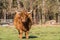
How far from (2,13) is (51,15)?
11.1 meters

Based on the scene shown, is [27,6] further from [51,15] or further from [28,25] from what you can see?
[28,25]

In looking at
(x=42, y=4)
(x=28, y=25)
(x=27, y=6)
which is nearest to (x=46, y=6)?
(x=42, y=4)

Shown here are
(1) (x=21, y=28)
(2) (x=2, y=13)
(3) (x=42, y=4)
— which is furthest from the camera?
(2) (x=2, y=13)

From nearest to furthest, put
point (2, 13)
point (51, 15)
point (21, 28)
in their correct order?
point (21, 28)
point (51, 15)
point (2, 13)

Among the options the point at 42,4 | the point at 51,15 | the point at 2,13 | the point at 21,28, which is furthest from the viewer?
the point at 2,13

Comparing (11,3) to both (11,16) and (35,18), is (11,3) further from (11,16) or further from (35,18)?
(35,18)

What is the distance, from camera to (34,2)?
44000 millimetres

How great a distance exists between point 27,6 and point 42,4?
2.83 meters

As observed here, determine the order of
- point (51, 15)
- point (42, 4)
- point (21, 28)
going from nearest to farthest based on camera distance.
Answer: point (21, 28), point (42, 4), point (51, 15)

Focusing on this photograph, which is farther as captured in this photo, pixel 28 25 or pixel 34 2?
pixel 34 2

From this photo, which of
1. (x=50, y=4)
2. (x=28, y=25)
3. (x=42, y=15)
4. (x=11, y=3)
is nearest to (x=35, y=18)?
(x=42, y=15)

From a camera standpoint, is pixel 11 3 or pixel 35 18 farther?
pixel 11 3

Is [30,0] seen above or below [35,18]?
above

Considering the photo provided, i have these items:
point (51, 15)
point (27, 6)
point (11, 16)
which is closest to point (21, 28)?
point (27, 6)
